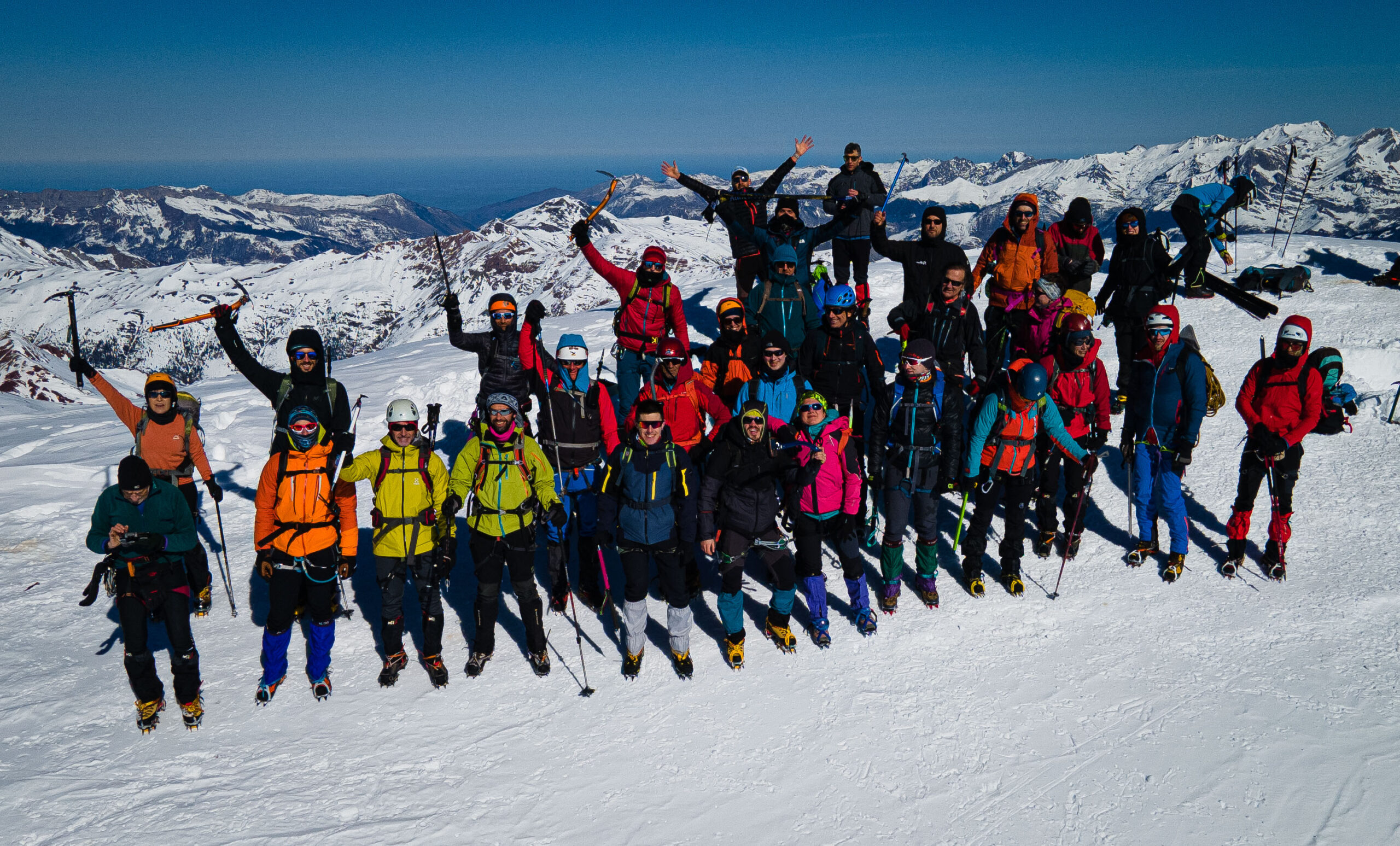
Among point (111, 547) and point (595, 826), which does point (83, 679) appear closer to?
point (111, 547)

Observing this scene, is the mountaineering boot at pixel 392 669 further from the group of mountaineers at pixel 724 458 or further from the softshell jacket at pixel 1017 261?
the softshell jacket at pixel 1017 261

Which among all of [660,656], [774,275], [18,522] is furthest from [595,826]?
[18,522]

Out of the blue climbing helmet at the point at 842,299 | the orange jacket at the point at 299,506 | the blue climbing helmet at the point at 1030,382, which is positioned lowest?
the orange jacket at the point at 299,506

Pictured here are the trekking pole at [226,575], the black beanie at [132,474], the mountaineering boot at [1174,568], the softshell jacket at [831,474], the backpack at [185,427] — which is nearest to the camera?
the black beanie at [132,474]

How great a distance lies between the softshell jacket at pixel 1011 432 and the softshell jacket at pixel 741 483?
255 cm

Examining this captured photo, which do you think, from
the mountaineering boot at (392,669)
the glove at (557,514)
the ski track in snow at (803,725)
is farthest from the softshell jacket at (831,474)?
the mountaineering boot at (392,669)

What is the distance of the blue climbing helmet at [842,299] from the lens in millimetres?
9242

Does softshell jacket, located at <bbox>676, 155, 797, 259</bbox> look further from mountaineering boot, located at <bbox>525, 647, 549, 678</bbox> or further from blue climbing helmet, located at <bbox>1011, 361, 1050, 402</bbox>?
mountaineering boot, located at <bbox>525, 647, 549, 678</bbox>

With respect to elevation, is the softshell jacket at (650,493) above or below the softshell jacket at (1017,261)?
below

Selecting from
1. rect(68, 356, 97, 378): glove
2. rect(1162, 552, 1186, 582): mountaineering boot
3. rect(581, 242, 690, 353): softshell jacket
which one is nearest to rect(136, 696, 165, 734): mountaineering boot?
rect(68, 356, 97, 378): glove

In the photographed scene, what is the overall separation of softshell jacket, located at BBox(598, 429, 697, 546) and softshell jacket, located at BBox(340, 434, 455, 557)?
5.79ft

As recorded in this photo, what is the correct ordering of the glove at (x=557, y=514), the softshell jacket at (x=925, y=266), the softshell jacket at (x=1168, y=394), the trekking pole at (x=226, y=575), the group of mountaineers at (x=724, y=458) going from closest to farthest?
the group of mountaineers at (x=724, y=458)
the glove at (x=557, y=514)
the softshell jacket at (x=1168, y=394)
the trekking pole at (x=226, y=575)
the softshell jacket at (x=925, y=266)

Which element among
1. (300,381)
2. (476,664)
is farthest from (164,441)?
(476,664)

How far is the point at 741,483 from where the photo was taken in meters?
7.25
